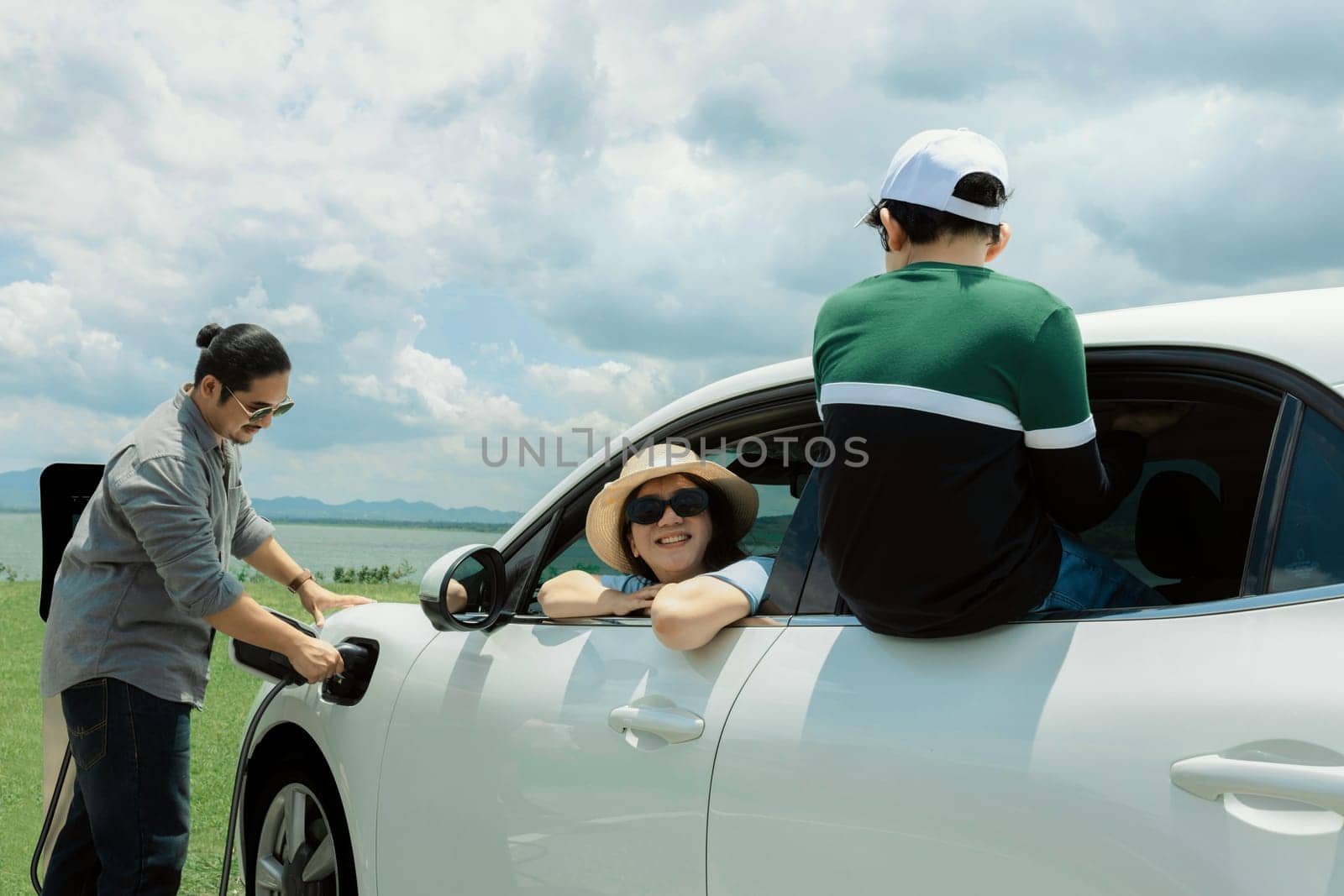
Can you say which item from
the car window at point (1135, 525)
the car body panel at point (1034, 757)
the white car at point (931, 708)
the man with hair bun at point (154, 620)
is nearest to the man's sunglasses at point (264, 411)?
the man with hair bun at point (154, 620)

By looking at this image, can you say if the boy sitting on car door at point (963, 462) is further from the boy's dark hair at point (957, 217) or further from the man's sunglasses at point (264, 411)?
the man's sunglasses at point (264, 411)

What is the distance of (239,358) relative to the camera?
10.8ft

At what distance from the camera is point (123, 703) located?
318 cm

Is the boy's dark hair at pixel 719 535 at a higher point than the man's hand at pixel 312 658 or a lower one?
higher

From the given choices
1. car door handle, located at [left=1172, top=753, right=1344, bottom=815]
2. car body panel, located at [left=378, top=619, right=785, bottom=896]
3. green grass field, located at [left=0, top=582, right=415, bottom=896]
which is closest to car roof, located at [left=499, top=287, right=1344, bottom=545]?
car door handle, located at [left=1172, top=753, right=1344, bottom=815]

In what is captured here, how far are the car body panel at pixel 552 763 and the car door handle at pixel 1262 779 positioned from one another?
0.84 metres

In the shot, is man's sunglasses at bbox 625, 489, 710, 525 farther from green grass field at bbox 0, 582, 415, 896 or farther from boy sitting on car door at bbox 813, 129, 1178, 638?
green grass field at bbox 0, 582, 415, 896

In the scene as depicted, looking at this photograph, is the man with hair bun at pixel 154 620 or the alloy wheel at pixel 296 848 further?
the alloy wheel at pixel 296 848

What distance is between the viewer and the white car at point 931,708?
156 centimetres

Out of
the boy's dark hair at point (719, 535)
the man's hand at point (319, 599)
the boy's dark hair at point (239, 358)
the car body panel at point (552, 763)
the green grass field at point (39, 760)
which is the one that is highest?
the boy's dark hair at point (239, 358)

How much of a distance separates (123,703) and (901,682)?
231cm

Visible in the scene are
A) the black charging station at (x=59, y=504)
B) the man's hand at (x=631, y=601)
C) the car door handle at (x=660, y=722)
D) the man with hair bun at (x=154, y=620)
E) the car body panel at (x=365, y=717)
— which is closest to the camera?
the car door handle at (x=660, y=722)

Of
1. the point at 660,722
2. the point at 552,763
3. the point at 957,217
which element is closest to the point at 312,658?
the point at 552,763

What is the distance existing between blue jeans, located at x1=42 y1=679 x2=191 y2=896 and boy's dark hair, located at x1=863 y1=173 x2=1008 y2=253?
245 cm
